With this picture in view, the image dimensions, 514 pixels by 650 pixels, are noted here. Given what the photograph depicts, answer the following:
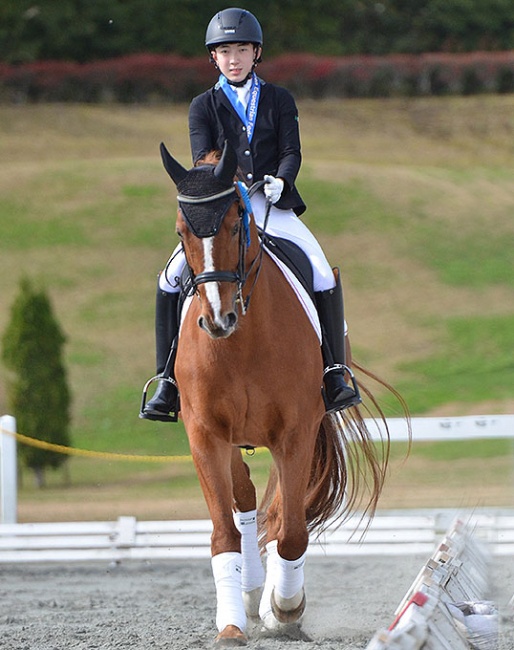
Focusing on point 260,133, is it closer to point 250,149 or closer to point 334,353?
point 250,149

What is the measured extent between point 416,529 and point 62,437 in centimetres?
674

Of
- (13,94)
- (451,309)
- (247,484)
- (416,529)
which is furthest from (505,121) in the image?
(247,484)

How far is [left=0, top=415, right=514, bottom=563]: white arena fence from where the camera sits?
796cm

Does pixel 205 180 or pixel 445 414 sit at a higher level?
pixel 205 180

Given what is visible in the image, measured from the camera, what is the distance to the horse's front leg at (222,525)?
481cm

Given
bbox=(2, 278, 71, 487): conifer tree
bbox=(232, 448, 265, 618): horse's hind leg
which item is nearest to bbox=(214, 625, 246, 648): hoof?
bbox=(232, 448, 265, 618): horse's hind leg

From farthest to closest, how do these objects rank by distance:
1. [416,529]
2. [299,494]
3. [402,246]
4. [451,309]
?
1. [402,246]
2. [451,309]
3. [416,529]
4. [299,494]

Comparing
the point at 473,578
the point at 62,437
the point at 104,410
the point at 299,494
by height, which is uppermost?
the point at 299,494

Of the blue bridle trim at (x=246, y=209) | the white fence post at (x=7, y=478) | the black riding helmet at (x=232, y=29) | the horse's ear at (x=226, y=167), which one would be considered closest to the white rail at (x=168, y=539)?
the white fence post at (x=7, y=478)

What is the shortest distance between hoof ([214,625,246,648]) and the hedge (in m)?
28.1

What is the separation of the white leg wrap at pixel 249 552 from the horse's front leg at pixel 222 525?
2.45 feet

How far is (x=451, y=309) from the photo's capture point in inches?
912

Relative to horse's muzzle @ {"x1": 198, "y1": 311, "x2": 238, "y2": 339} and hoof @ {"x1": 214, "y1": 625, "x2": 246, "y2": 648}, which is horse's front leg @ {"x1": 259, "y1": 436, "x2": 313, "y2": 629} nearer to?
hoof @ {"x1": 214, "y1": 625, "x2": 246, "y2": 648}

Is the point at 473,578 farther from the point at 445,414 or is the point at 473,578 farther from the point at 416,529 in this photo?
the point at 445,414
